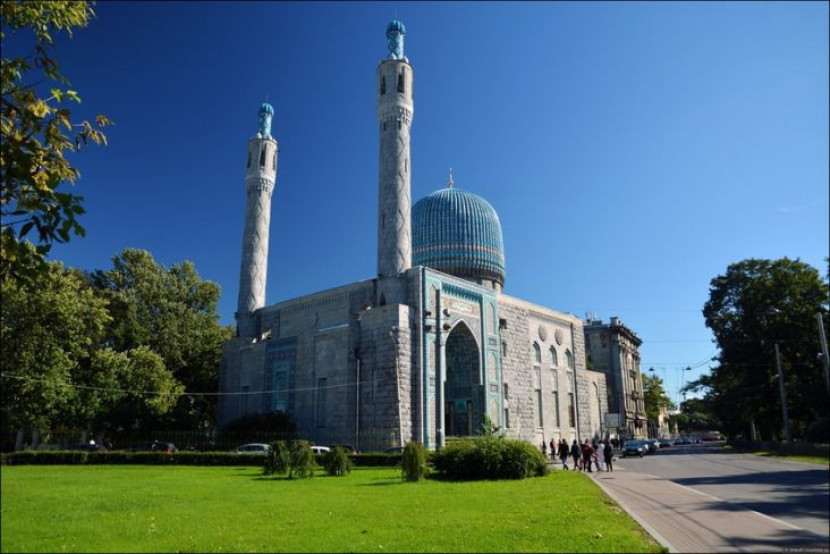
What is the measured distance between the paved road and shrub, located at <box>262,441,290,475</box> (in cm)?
979

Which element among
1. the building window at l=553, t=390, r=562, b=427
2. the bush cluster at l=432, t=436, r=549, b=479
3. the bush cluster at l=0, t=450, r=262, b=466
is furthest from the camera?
the building window at l=553, t=390, r=562, b=427

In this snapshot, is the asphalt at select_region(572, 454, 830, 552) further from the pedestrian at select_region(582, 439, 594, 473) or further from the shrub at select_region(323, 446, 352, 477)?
the shrub at select_region(323, 446, 352, 477)

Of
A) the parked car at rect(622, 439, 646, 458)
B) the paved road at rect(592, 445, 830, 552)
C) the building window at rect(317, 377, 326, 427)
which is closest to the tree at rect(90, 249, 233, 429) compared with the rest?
the building window at rect(317, 377, 326, 427)

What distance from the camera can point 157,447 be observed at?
30.0 metres

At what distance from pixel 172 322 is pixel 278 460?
2449 centimetres

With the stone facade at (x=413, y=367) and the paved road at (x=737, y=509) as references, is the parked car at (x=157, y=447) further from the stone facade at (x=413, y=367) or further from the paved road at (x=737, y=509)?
the paved road at (x=737, y=509)

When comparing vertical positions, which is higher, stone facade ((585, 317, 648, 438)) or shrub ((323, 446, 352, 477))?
stone facade ((585, 317, 648, 438))

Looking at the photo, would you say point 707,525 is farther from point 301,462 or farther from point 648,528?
point 301,462

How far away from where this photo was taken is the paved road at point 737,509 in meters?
7.90

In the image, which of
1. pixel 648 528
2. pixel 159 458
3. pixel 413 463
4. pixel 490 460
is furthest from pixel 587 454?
pixel 159 458

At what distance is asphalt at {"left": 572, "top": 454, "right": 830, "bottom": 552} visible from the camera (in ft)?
25.1

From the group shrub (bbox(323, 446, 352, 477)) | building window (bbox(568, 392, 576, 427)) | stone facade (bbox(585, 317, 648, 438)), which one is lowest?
shrub (bbox(323, 446, 352, 477))

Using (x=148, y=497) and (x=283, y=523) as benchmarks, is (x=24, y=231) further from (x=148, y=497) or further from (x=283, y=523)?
(x=148, y=497)

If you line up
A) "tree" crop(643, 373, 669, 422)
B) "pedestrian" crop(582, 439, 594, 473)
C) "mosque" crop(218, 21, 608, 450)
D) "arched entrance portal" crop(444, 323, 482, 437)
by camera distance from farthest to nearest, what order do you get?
"tree" crop(643, 373, 669, 422) < "arched entrance portal" crop(444, 323, 482, 437) < "mosque" crop(218, 21, 608, 450) < "pedestrian" crop(582, 439, 594, 473)
